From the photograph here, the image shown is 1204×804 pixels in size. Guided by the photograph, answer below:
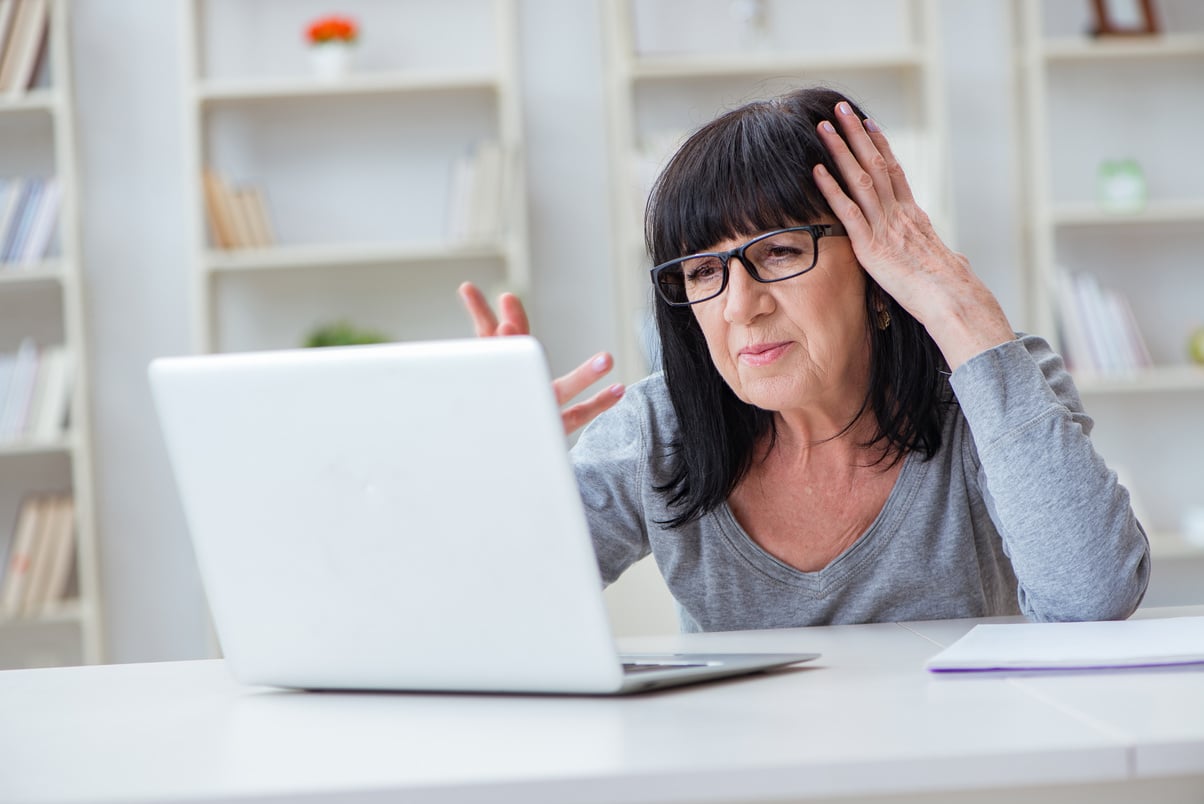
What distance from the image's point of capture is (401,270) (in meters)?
3.21

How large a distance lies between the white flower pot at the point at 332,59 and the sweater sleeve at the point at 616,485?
1.89 metres

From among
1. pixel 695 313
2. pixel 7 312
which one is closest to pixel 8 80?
pixel 7 312

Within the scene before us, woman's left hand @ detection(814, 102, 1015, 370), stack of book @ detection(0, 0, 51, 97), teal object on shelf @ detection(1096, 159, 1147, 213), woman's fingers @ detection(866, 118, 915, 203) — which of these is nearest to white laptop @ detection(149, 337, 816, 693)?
woman's left hand @ detection(814, 102, 1015, 370)

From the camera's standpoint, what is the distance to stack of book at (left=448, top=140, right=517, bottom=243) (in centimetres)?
303

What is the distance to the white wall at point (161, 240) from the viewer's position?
3197mm

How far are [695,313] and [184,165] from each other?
2.22 meters

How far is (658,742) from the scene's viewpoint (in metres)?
0.73

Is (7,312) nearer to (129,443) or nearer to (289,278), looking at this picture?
(129,443)

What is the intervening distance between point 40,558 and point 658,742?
2.68 metres

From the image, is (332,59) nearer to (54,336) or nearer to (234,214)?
(234,214)

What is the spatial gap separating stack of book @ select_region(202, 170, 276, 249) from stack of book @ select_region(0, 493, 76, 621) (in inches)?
29.6

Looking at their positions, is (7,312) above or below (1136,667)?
above

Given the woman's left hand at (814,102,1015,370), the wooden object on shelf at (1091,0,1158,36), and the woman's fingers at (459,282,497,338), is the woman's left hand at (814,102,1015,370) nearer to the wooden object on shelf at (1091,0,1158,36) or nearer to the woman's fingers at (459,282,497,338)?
the woman's fingers at (459,282,497,338)

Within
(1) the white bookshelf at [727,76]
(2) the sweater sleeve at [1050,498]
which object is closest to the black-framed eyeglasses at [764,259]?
(2) the sweater sleeve at [1050,498]
